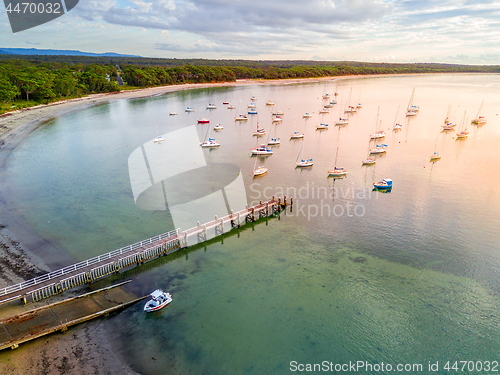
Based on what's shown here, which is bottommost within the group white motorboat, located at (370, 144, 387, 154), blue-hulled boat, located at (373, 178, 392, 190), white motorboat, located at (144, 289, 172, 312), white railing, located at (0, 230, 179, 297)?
white motorboat, located at (370, 144, 387, 154)

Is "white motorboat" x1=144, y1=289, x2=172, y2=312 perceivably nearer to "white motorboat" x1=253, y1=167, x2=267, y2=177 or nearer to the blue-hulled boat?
"white motorboat" x1=253, y1=167, x2=267, y2=177

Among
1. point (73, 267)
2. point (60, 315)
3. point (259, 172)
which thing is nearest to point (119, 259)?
point (73, 267)

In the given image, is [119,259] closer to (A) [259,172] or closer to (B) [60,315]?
(B) [60,315]

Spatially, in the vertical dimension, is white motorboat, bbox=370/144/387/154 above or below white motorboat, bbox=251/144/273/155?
below

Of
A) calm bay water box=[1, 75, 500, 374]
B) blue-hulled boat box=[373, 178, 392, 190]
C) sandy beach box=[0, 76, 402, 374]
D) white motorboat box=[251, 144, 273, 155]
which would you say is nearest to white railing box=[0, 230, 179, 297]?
sandy beach box=[0, 76, 402, 374]

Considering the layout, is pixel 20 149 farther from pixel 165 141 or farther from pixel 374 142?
pixel 374 142

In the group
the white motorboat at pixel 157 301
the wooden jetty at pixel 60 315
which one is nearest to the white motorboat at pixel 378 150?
the white motorboat at pixel 157 301
